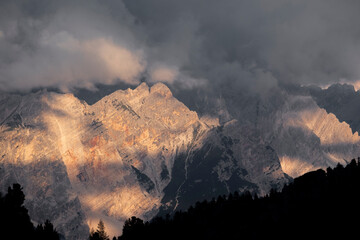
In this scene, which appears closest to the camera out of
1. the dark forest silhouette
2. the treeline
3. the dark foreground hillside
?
the treeline

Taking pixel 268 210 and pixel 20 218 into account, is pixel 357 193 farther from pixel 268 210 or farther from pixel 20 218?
pixel 20 218

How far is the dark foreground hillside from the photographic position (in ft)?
435

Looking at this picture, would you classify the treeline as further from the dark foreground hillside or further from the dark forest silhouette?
the dark foreground hillside

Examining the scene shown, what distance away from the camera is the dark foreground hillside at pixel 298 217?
133 m

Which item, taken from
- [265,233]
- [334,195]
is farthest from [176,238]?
[334,195]

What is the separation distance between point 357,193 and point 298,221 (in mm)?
18083

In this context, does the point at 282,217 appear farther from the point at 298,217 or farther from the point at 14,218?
the point at 14,218

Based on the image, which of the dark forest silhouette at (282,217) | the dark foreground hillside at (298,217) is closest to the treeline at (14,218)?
the dark forest silhouette at (282,217)

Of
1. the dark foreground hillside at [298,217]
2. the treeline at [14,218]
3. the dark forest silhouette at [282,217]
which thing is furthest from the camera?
the dark foreground hillside at [298,217]

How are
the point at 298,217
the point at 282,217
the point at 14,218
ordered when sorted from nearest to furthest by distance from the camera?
the point at 14,218, the point at 298,217, the point at 282,217

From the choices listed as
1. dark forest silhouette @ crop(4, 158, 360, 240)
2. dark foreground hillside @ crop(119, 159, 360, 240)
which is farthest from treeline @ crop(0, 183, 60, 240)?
dark foreground hillside @ crop(119, 159, 360, 240)

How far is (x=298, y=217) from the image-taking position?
143375 millimetres

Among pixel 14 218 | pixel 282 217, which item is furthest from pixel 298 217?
pixel 14 218

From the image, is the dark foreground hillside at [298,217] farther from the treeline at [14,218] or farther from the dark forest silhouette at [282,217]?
the treeline at [14,218]
